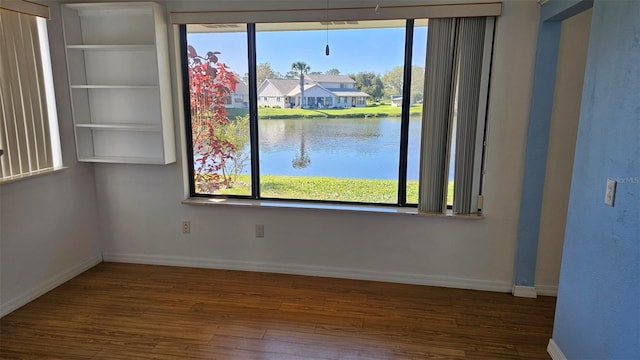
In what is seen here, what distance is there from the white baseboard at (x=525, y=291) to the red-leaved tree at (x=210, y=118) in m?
2.57

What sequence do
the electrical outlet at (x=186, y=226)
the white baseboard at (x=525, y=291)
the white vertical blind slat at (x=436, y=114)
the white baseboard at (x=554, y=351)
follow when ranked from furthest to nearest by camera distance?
the electrical outlet at (x=186, y=226) → the white baseboard at (x=525, y=291) → the white vertical blind slat at (x=436, y=114) → the white baseboard at (x=554, y=351)

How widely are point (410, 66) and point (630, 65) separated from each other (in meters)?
1.60

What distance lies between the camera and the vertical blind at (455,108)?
9.34ft

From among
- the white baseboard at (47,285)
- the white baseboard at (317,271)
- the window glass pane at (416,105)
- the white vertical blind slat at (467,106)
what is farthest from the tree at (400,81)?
the white baseboard at (47,285)

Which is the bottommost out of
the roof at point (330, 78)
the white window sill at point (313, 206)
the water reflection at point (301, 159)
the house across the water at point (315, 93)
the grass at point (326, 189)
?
the white window sill at point (313, 206)

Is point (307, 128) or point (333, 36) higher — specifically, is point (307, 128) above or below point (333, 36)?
below

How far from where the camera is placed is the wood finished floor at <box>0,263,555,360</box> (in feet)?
7.71

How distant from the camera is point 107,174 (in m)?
3.52

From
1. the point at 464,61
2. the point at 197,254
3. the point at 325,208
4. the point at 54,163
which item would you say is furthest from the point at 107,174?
the point at 464,61

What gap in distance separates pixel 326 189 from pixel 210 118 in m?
1.21

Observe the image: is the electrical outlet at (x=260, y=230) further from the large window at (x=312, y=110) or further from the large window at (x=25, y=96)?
the large window at (x=25, y=96)

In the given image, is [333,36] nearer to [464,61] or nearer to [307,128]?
[307,128]

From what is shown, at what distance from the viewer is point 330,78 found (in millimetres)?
3260

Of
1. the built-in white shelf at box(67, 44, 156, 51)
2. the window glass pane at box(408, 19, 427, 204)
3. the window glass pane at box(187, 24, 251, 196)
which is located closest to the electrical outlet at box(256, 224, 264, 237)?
the window glass pane at box(187, 24, 251, 196)
